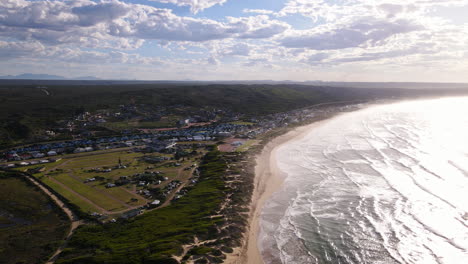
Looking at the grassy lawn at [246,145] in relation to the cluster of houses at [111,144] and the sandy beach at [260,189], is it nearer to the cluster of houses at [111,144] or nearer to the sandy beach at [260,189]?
the sandy beach at [260,189]

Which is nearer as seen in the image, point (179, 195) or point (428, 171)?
point (179, 195)

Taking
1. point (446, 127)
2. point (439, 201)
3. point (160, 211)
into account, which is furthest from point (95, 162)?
point (446, 127)

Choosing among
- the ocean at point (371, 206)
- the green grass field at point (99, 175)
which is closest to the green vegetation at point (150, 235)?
the green grass field at point (99, 175)

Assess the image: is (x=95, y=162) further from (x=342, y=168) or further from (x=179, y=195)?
(x=342, y=168)

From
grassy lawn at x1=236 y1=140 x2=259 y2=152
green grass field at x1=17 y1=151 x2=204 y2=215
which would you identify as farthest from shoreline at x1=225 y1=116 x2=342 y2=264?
green grass field at x1=17 y1=151 x2=204 y2=215

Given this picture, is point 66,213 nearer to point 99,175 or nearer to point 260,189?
point 99,175

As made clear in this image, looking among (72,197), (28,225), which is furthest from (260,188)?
(28,225)
